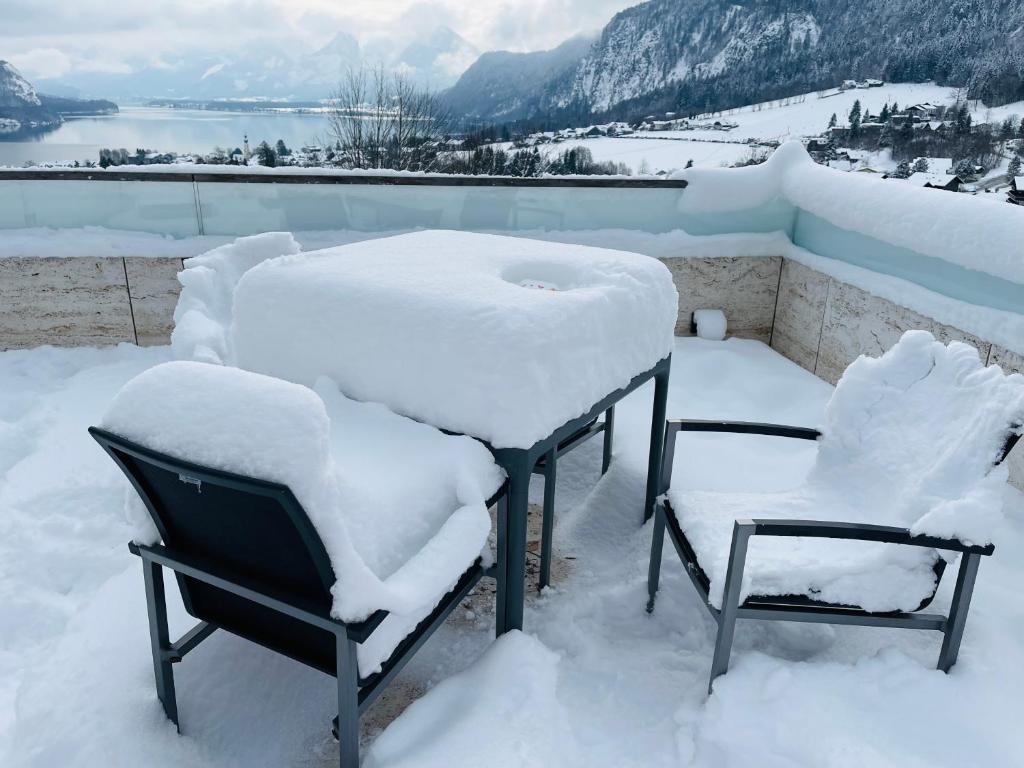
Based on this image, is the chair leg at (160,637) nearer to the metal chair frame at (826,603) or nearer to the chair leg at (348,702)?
the chair leg at (348,702)

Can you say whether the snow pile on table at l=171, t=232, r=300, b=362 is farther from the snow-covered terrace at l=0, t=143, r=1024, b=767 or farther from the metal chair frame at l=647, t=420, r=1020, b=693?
the metal chair frame at l=647, t=420, r=1020, b=693

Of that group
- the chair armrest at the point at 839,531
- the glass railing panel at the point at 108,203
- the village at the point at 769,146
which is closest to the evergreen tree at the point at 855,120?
the village at the point at 769,146

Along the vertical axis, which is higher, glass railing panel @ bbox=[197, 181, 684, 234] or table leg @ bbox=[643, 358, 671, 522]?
glass railing panel @ bbox=[197, 181, 684, 234]

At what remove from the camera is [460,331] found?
2.21m

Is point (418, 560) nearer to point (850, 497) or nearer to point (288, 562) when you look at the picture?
point (288, 562)

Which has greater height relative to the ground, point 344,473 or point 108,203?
point 108,203

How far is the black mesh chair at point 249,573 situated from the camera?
1.55 m

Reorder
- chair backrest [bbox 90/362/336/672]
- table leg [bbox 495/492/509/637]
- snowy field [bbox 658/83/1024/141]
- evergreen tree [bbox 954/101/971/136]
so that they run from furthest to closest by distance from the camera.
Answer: snowy field [bbox 658/83/1024/141], evergreen tree [bbox 954/101/971/136], table leg [bbox 495/492/509/637], chair backrest [bbox 90/362/336/672]

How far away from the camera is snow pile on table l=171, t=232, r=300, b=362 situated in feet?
10.3

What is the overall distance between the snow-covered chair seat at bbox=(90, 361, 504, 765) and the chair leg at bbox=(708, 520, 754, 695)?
28.0 inches

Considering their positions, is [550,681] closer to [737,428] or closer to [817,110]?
[737,428]

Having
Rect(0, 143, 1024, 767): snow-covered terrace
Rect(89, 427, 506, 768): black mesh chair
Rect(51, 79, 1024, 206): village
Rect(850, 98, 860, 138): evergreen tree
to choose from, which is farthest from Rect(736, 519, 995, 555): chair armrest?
Rect(850, 98, 860, 138): evergreen tree

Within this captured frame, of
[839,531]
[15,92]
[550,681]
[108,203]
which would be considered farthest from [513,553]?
[15,92]

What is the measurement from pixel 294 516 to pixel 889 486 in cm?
194
